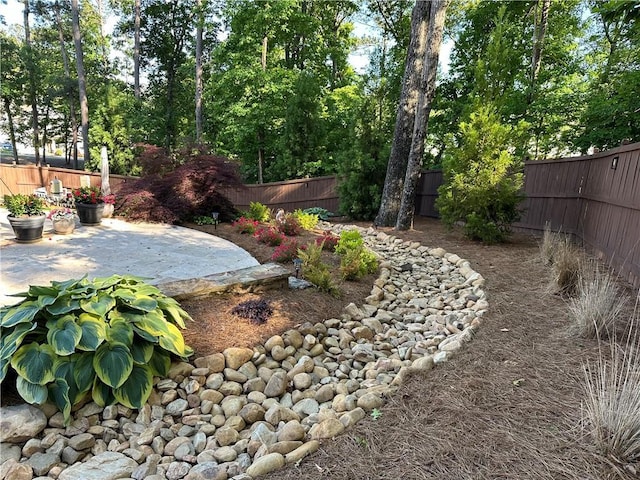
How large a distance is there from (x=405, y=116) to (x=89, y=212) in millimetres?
6446

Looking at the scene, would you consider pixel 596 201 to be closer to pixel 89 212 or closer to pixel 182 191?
pixel 182 191

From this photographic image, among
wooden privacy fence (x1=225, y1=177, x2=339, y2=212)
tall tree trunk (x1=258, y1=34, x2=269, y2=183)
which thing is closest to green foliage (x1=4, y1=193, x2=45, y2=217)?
wooden privacy fence (x1=225, y1=177, x2=339, y2=212)

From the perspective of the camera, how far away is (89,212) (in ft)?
22.7

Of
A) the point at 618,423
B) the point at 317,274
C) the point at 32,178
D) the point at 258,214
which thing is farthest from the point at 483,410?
the point at 32,178

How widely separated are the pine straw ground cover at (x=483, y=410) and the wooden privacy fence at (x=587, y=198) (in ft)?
4.26

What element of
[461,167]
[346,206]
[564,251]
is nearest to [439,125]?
[346,206]

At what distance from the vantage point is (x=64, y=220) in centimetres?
598

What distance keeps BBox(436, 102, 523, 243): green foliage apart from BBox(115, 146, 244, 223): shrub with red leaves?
4445mm

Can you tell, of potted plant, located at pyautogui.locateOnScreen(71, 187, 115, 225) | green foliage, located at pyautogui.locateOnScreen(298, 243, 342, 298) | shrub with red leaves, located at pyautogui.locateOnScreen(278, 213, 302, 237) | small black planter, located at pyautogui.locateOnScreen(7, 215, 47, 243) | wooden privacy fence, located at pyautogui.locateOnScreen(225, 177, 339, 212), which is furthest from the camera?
wooden privacy fence, located at pyautogui.locateOnScreen(225, 177, 339, 212)

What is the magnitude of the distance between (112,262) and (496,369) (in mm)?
4443

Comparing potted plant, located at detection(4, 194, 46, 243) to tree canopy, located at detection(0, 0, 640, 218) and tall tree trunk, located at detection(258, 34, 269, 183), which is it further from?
tall tree trunk, located at detection(258, 34, 269, 183)

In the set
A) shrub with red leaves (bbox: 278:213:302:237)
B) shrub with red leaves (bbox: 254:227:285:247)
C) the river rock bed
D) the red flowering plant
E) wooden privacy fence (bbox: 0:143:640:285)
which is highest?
wooden privacy fence (bbox: 0:143:640:285)

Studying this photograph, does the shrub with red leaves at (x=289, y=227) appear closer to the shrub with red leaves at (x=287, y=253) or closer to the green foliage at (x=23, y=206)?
the shrub with red leaves at (x=287, y=253)

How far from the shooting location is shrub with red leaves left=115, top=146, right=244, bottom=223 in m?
7.34
